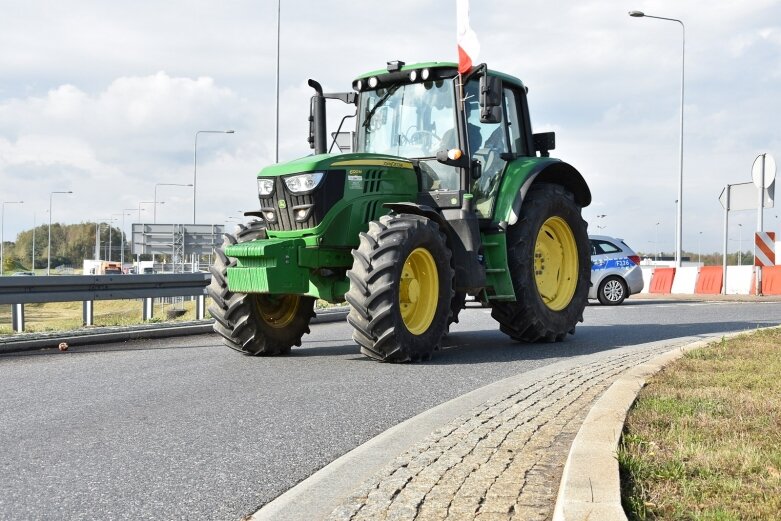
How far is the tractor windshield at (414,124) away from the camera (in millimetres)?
10172

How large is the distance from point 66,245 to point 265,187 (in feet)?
487

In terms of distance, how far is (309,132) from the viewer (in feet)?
35.9

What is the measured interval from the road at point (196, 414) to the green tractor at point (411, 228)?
15.5 inches

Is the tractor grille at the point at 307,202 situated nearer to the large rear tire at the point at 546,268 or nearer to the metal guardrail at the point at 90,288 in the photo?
the large rear tire at the point at 546,268

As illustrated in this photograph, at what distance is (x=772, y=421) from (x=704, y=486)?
1.55 metres

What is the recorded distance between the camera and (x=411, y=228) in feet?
28.8

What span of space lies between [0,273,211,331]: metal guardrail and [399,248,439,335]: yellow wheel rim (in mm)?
5901

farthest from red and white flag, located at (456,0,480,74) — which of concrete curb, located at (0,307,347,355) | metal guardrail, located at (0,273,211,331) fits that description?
metal guardrail, located at (0,273,211,331)

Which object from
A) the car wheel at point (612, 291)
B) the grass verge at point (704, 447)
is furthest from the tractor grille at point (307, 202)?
the car wheel at point (612, 291)

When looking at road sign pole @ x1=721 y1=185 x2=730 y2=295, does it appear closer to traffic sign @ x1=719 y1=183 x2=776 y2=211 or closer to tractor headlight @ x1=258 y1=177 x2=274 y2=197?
traffic sign @ x1=719 y1=183 x2=776 y2=211

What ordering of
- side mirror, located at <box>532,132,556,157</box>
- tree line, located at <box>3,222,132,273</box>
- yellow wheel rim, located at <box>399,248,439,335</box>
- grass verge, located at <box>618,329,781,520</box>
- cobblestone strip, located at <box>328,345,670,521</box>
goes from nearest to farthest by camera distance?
grass verge, located at <box>618,329,781,520</box> → cobblestone strip, located at <box>328,345,670,521</box> → yellow wheel rim, located at <box>399,248,439,335</box> → side mirror, located at <box>532,132,556,157</box> → tree line, located at <box>3,222,132,273</box>

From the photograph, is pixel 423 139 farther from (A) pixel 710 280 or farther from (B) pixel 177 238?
(B) pixel 177 238

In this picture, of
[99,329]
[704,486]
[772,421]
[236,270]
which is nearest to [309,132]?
[236,270]

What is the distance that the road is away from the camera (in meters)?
4.30
